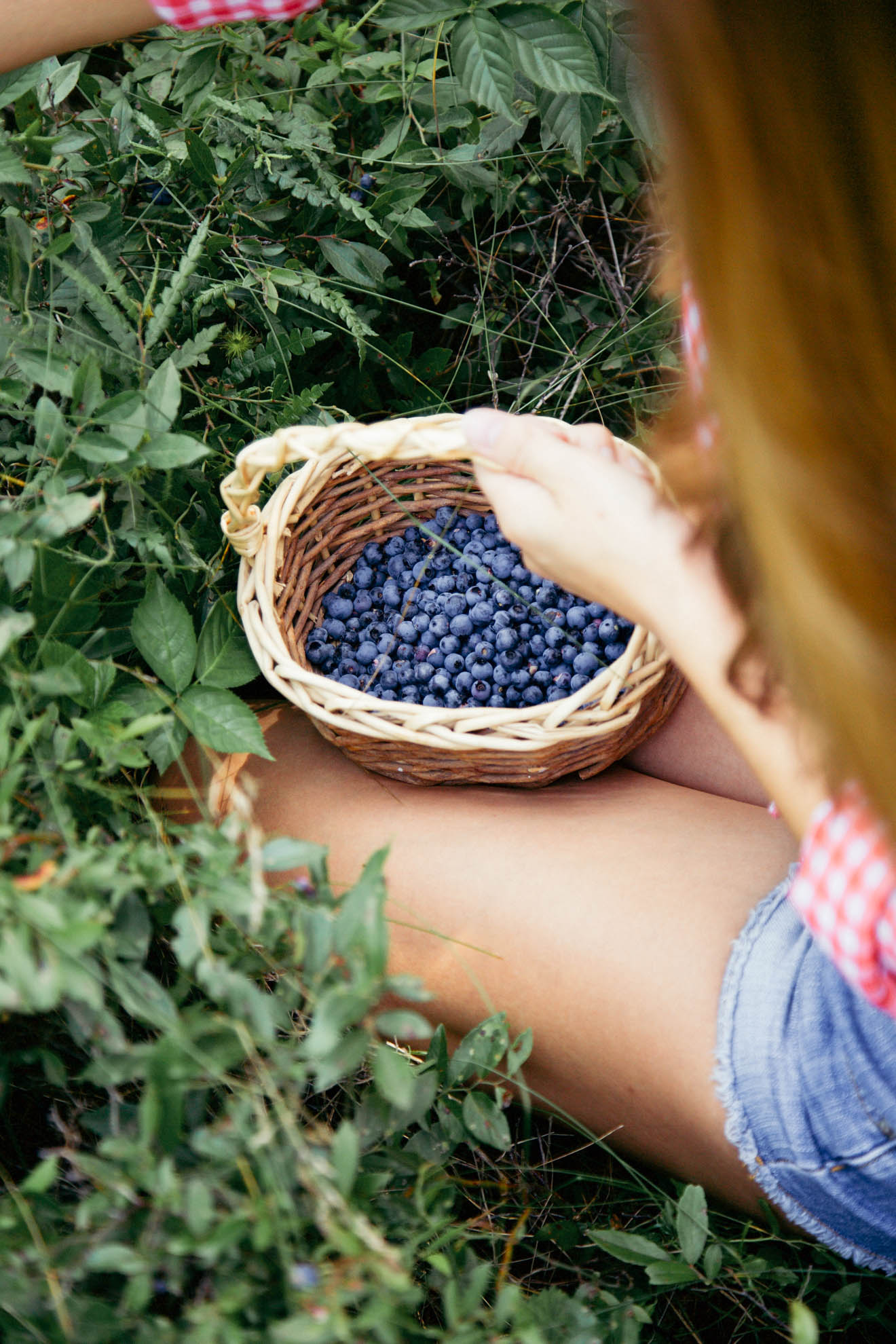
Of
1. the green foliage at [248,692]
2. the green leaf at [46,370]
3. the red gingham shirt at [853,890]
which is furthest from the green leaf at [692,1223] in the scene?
the green leaf at [46,370]

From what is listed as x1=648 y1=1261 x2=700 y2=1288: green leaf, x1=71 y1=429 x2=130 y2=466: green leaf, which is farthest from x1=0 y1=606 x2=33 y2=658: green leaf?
x1=648 y1=1261 x2=700 y2=1288: green leaf

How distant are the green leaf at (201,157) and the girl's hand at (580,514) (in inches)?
23.2

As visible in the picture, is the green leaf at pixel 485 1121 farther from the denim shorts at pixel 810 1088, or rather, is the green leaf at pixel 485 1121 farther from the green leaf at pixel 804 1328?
the green leaf at pixel 804 1328

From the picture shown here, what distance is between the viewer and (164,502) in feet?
3.40

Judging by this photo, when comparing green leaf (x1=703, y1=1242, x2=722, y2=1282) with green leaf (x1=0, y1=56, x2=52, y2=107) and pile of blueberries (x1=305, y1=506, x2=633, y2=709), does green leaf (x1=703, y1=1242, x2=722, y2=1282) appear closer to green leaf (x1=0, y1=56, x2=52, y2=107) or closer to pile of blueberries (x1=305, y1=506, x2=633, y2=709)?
pile of blueberries (x1=305, y1=506, x2=633, y2=709)

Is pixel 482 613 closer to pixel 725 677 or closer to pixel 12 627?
pixel 725 677

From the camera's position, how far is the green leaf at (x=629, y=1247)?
86 centimetres

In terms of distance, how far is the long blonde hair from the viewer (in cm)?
55

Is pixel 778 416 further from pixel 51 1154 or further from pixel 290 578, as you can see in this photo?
pixel 290 578

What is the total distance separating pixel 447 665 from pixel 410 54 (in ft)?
2.65

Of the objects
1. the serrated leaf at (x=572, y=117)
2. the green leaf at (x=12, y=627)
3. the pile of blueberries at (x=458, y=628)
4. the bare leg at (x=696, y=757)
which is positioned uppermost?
the serrated leaf at (x=572, y=117)

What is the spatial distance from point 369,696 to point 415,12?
2.21 ft

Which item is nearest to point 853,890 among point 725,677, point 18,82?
point 725,677

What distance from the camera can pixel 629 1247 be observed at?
86 cm
